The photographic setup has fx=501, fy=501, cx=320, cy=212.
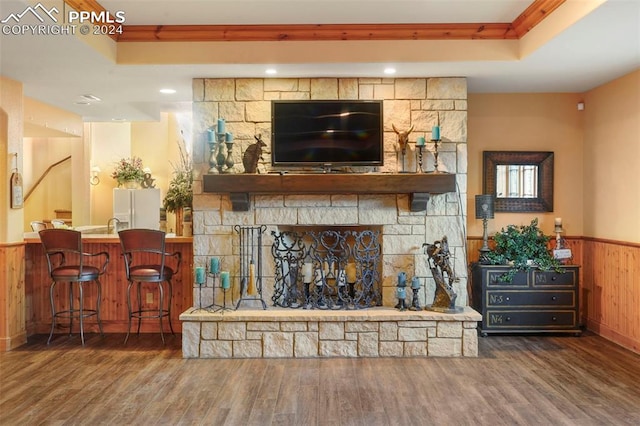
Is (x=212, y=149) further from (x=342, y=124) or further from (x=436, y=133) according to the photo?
(x=436, y=133)

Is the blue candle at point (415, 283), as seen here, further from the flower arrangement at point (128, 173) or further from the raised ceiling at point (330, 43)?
the flower arrangement at point (128, 173)

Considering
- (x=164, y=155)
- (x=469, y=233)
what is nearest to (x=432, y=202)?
(x=469, y=233)

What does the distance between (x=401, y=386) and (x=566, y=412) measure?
1056 millimetres

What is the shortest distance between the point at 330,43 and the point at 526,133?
8.41 feet

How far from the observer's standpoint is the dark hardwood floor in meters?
3.05

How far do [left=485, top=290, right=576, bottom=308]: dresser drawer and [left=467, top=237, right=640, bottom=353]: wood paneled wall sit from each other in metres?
0.40

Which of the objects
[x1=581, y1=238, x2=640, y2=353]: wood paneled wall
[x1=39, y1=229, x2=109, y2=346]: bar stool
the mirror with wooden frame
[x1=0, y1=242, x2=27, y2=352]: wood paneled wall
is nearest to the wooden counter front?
[x1=39, y1=229, x2=109, y2=346]: bar stool

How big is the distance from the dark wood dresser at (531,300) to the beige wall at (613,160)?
62 centimetres

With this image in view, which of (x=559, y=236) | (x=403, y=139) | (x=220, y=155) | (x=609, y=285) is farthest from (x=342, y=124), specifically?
(x=609, y=285)

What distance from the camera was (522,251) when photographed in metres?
4.95

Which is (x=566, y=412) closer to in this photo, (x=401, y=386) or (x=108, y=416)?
(x=401, y=386)

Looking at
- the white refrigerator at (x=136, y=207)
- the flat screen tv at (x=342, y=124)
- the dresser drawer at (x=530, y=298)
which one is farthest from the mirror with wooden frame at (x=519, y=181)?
the white refrigerator at (x=136, y=207)

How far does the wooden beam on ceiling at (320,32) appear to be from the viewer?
13.4ft

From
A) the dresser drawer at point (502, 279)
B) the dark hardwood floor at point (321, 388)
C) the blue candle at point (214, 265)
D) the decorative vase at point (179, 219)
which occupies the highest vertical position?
the decorative vase at point (179, 219)
